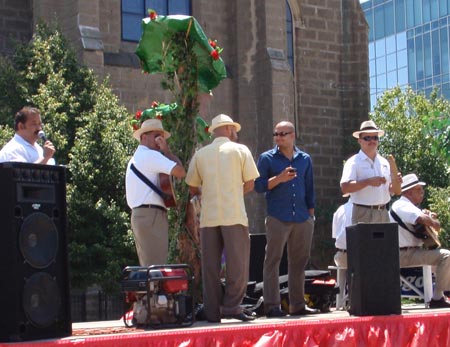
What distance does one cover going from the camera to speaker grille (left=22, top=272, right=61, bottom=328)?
702cm

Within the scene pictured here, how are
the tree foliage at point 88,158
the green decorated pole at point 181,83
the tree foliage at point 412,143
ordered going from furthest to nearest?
the tree foliage at point 412,143 < the tree foliage at point 88,158 < the green decorated pole at point 181,83

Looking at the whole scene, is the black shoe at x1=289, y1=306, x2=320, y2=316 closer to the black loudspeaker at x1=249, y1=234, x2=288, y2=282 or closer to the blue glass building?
the black loudspeaker at x1=249, y1=234, x2=288, y2=282

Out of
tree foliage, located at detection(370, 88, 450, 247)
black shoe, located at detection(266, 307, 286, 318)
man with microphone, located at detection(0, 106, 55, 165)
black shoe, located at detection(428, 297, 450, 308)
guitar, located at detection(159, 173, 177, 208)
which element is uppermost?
tree foliage, located at detection(370, 88, 450, 247)

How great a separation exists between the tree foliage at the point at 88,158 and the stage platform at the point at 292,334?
9.83m

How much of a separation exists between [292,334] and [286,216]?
1.88 meters

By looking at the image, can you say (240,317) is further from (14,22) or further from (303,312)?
(14,22)

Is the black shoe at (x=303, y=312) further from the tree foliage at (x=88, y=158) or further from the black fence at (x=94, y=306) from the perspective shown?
the black fence at (x=94, y=306)

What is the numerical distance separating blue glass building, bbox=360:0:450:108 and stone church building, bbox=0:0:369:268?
33.8 m

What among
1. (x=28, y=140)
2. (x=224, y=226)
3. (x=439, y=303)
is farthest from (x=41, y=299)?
(x=439, y=303)

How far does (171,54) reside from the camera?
34.9ft

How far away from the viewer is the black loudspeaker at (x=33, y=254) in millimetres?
6941

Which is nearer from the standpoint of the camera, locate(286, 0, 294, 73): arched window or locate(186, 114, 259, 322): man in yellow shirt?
locate(186, 114, 259, 322): man in yellow shirt

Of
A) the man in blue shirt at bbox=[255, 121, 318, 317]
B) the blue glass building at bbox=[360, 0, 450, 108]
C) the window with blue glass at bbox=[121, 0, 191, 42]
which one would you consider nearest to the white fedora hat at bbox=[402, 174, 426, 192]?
the man in blue shirt at bbox=[255, 121, 318, 317]

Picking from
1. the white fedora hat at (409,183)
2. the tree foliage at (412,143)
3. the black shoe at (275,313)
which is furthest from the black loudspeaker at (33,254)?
the tree foliage at (412,143)
